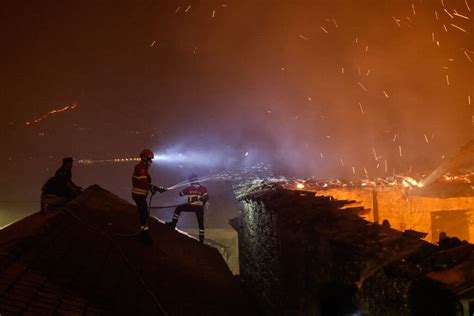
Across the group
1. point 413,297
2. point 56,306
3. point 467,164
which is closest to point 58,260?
point 56,306

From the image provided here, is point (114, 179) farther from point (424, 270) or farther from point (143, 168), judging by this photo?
point (424, 270)

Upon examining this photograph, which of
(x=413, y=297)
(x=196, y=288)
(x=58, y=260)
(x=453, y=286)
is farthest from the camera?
(x=196, y=288)

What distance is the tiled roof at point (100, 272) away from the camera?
4.23 meters

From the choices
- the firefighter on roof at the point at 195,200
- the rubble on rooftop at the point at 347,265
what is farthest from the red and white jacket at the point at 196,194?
the rubble on rooftop at the point at 347,265

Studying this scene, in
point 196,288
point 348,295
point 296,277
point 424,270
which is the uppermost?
point 424,270

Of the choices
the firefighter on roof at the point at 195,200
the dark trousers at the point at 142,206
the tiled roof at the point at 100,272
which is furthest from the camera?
the firefighter on roof at the point at 195,200

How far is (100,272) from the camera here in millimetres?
5395

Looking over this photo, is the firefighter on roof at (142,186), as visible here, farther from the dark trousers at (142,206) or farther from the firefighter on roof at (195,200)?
the firefighter on roof at (195,200)

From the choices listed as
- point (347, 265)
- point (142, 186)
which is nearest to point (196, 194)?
point (142, 186)

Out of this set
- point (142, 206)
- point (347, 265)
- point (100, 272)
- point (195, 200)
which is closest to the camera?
point (347, 265)

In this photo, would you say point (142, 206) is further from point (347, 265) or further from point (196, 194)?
point (347, 265)

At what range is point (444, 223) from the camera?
38.0 ft

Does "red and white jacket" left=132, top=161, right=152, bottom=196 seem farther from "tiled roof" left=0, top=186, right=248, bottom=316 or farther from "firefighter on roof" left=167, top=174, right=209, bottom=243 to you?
"firefighter on roof" left=167, top=174, right=209, bottom=243

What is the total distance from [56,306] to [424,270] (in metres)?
3.74
